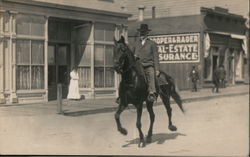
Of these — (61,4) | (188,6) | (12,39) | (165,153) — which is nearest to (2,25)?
(12,39)

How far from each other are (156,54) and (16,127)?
4.41 m

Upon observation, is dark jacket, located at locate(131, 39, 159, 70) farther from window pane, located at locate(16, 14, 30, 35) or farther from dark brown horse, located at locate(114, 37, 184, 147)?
window pane, located at locate(16, 14, 30, 35)

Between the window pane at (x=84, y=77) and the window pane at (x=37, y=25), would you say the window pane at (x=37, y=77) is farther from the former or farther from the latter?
the window pane at (x=84, y=77)

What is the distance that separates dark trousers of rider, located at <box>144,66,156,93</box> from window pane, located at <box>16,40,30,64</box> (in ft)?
26.5

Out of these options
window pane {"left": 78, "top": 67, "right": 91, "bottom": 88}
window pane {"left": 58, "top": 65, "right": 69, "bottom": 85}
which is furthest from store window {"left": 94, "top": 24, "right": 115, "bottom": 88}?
window pane {"left": 58, "top": 65, "right": 69, "bottom": 85}

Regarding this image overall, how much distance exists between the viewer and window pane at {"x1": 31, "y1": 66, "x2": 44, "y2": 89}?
15277mm

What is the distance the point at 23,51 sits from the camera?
14.9 m

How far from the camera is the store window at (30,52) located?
582 inches

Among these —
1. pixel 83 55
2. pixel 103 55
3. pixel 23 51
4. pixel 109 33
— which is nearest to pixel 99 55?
pixel 103 55

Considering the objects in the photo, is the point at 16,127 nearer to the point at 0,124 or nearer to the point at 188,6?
the point at 0,124

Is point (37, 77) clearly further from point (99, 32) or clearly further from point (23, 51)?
point (99, 32)

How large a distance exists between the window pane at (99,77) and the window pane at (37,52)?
303 cm

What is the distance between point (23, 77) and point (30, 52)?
1.01 m

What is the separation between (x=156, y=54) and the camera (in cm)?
791
